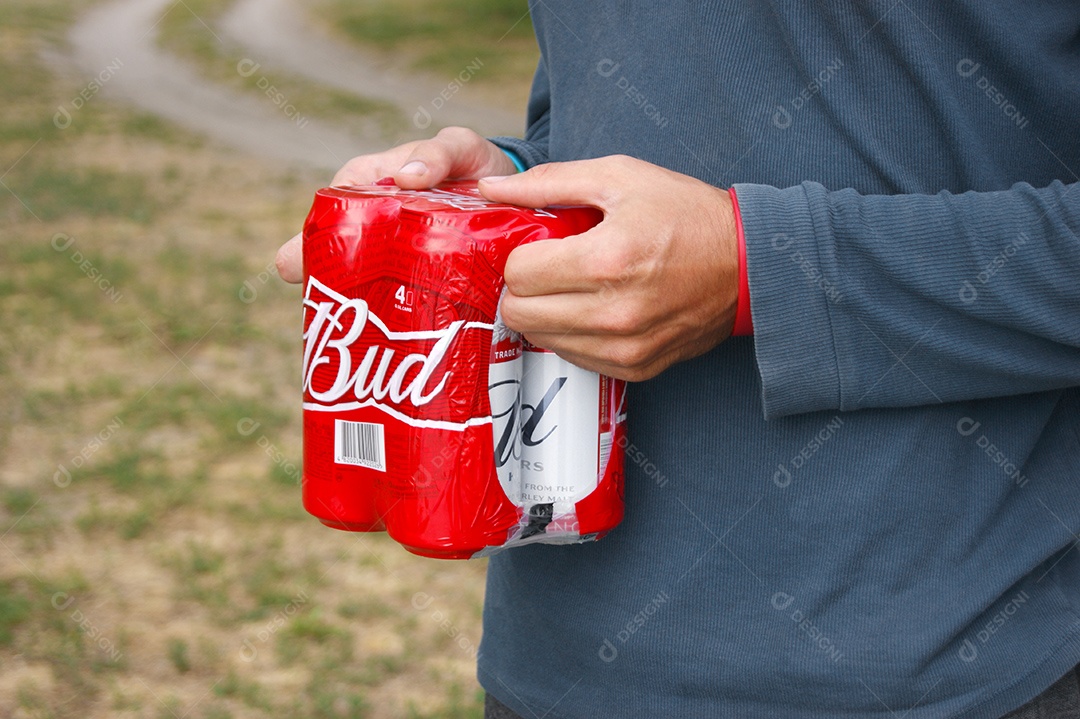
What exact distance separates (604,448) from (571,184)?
0.29 m

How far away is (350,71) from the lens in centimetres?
1364

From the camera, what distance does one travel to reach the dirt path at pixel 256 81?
10.1 m

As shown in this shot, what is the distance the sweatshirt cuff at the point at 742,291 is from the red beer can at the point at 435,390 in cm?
15

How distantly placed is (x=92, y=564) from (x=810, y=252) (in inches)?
132

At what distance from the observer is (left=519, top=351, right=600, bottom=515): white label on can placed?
1104 mm

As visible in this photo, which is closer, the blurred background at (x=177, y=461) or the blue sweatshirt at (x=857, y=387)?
the blue sweatshirt at (x=857, y=387)

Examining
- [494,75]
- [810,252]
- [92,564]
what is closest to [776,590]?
[810,252]

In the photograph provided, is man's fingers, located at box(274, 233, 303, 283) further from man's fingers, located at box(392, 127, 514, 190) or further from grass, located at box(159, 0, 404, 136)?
grass, located at box(159, 0, 404, 136)

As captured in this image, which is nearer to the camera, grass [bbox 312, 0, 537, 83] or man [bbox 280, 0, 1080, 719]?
man [bbox 280, 0, 1080, 719]

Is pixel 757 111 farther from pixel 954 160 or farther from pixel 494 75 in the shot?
pixel 494 75

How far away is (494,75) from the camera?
1280 cm
